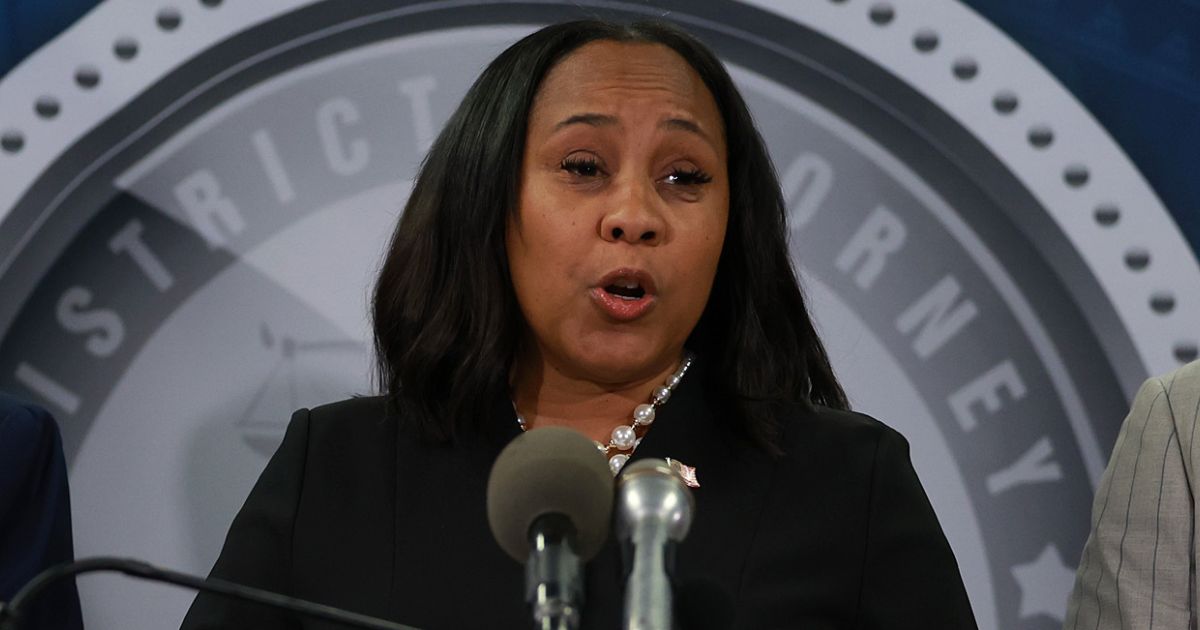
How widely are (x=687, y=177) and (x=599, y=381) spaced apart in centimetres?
26

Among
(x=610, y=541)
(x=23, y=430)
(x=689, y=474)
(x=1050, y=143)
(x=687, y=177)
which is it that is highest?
(x=1050, y=143)

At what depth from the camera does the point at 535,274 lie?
1888 mm

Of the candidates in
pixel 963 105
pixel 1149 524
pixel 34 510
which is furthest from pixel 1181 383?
pixel 34 510

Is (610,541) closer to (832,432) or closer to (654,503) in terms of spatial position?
(832,432)

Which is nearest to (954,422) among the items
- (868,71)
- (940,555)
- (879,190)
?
(879,190)

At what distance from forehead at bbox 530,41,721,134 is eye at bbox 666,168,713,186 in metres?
0.07

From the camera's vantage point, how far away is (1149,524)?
1951mm

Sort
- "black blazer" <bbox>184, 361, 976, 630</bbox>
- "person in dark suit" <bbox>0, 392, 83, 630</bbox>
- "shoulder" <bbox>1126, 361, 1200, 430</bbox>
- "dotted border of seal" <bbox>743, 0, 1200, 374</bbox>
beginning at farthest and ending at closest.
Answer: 1. "dotted border of seal" <bbox>743, 0, 1200, 374</bbox>
2. "person in dark suit" <bbox>0, 392, 83, 630</bbox>
3. "shoulder" <bbox>1126, 361, 1200, 430</bbox>
4. "black blazer" <bbox>184, 361, 976, 630</bbox>

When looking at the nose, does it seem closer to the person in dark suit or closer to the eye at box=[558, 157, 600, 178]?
the eye at box=[558, 157, 600, 178]

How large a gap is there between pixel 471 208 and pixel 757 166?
1.18 feet

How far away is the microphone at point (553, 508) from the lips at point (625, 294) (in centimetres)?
58

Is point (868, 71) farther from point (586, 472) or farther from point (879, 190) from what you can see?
point (586, 472)

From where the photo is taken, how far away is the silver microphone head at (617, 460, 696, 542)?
1201 mm

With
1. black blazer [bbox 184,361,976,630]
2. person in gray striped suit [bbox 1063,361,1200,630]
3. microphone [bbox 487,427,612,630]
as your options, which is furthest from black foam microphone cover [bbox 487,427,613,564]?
person in gray striped suit [bbox 1063,361,1200,630]
